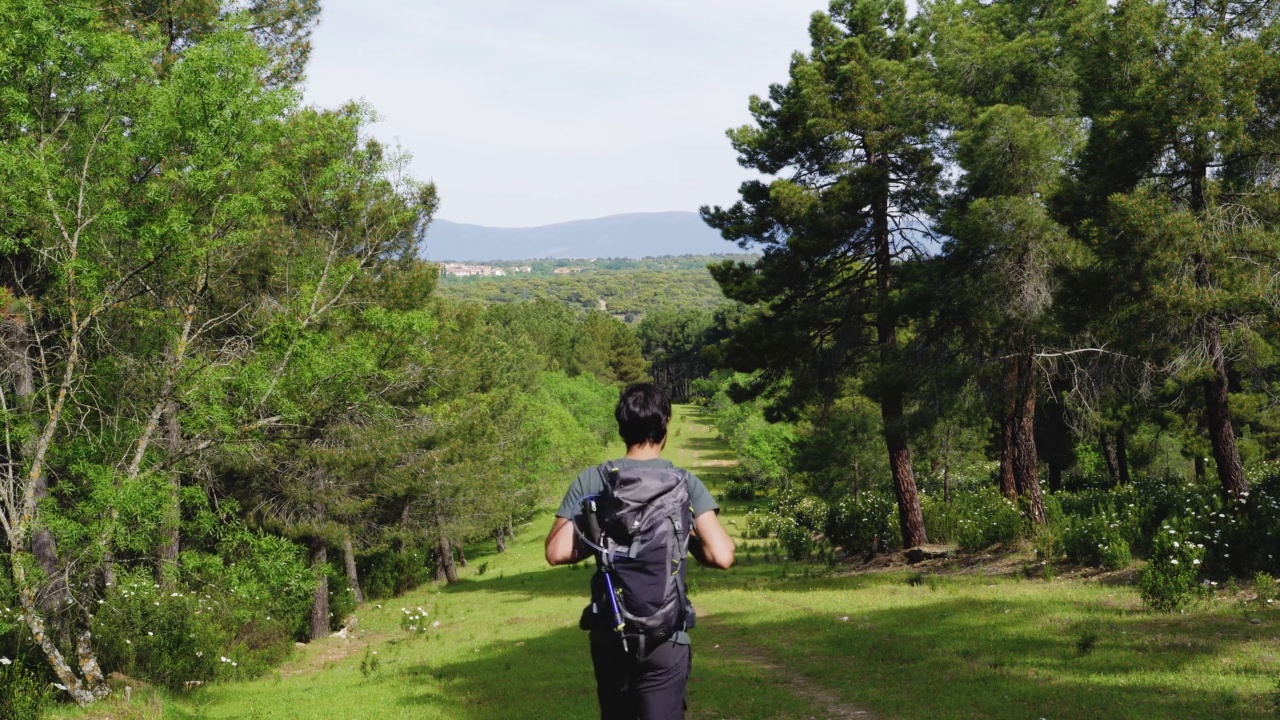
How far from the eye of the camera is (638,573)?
3.64 metres

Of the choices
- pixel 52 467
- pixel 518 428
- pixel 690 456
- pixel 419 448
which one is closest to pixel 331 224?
pixel 419 448

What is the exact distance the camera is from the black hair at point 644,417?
153 inches

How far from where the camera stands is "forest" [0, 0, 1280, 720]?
468 inches

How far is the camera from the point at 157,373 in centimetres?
1404

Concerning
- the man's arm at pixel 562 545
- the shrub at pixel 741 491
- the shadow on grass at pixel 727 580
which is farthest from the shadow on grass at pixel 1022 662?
the shrub at pixel 741 491

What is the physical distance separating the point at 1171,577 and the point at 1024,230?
7568mm

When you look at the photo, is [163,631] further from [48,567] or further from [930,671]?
[930,671]

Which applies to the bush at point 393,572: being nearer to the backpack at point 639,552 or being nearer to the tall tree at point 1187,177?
the tall tree at point 1187,177

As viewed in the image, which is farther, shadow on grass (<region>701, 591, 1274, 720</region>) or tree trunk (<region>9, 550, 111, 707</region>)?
tree trunk (<region>9, 550, 111, 707</region>)

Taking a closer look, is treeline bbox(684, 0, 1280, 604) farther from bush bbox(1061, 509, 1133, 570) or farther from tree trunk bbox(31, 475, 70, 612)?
tree trunk bbox(31, 475, 70, 612)

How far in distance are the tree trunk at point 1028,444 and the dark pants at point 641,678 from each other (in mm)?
15949

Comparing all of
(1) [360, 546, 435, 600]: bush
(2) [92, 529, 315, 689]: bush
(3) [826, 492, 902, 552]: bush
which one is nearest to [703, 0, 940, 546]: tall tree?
(3) [826, 492, 902, 552]: bush

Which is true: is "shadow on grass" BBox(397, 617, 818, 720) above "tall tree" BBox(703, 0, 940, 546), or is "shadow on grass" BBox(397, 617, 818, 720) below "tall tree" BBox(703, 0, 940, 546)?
below

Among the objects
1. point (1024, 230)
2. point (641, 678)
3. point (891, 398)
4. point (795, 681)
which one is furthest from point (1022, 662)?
point (891, 398)
